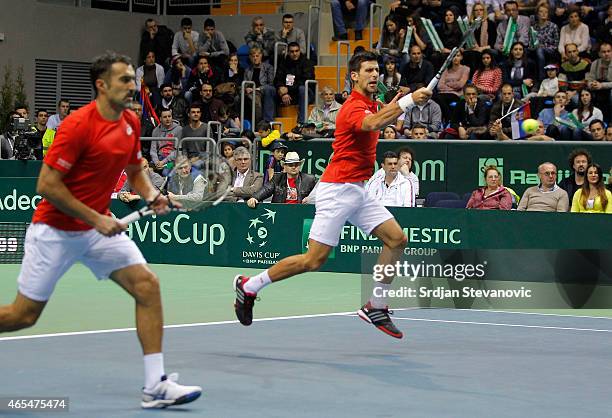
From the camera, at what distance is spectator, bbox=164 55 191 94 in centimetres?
2309

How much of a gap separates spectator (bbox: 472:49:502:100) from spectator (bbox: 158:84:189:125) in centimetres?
542

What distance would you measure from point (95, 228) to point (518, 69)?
13.6m

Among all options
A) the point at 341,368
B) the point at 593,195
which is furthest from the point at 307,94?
the point at 341,368

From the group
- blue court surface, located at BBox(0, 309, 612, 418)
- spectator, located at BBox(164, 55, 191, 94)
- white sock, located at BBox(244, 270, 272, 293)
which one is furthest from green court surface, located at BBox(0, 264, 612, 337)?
spectator, located at BBox(164, 55, 191, 94)

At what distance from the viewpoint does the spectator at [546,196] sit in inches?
592

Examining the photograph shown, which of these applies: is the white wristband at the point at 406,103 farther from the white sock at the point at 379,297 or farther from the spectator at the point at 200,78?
the spectator at the point at 200,78

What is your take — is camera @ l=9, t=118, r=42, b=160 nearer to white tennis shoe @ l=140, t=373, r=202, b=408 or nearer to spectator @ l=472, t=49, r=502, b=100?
spectator @ l=472, t=49, r=502, b=100

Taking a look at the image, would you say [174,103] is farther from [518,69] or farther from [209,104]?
[518,69]

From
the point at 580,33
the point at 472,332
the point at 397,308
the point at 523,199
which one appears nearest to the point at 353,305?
the point at 397,308

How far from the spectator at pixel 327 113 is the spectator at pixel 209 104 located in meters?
1.86

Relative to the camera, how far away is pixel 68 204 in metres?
6.63

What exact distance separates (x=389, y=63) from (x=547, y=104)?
252 centimetres

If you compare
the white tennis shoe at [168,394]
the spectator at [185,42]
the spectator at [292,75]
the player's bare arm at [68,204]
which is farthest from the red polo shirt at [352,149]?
the spectator at [185,42]

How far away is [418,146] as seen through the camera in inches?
673
